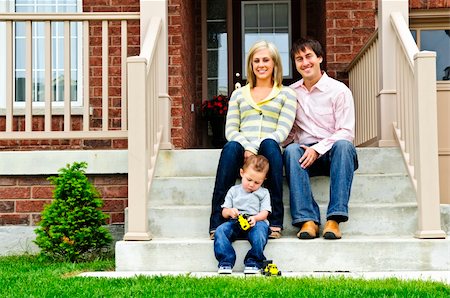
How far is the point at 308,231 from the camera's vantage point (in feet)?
13.8

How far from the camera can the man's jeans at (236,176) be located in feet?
14.1

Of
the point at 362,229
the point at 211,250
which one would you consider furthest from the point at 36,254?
the point at 362,229

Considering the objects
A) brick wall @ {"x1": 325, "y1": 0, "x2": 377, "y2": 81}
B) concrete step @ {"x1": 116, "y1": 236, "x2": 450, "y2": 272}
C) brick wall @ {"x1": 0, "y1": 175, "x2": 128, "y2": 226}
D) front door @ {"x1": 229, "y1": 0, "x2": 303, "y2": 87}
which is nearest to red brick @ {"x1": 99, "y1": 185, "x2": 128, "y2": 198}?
brick wall @ {"x1": 0, "y1": 175, "x2": 128, "y2": 226}

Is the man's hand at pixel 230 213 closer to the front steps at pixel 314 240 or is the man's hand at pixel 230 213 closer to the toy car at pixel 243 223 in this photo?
the toy car at pixel 243 223

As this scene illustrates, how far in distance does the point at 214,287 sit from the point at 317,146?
1493 millimetres

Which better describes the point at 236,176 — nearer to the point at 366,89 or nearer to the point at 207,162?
the point at 207,162

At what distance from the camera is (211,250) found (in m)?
4.15

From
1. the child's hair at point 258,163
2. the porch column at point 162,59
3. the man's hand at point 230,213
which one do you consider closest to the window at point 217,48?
the porch column at point 162,59

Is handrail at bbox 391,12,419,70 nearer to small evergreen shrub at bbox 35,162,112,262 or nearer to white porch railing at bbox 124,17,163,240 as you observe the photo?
white porch railing at bbox 124,17,163,240

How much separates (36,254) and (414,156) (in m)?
3.01

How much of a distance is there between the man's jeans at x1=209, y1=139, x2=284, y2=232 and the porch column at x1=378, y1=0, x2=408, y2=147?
4.05 feet

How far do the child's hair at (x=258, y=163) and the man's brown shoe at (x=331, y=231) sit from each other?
52 centimetres

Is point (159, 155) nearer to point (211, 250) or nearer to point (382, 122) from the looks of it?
point (211, 250)

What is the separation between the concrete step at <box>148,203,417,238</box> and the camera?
175 inches
